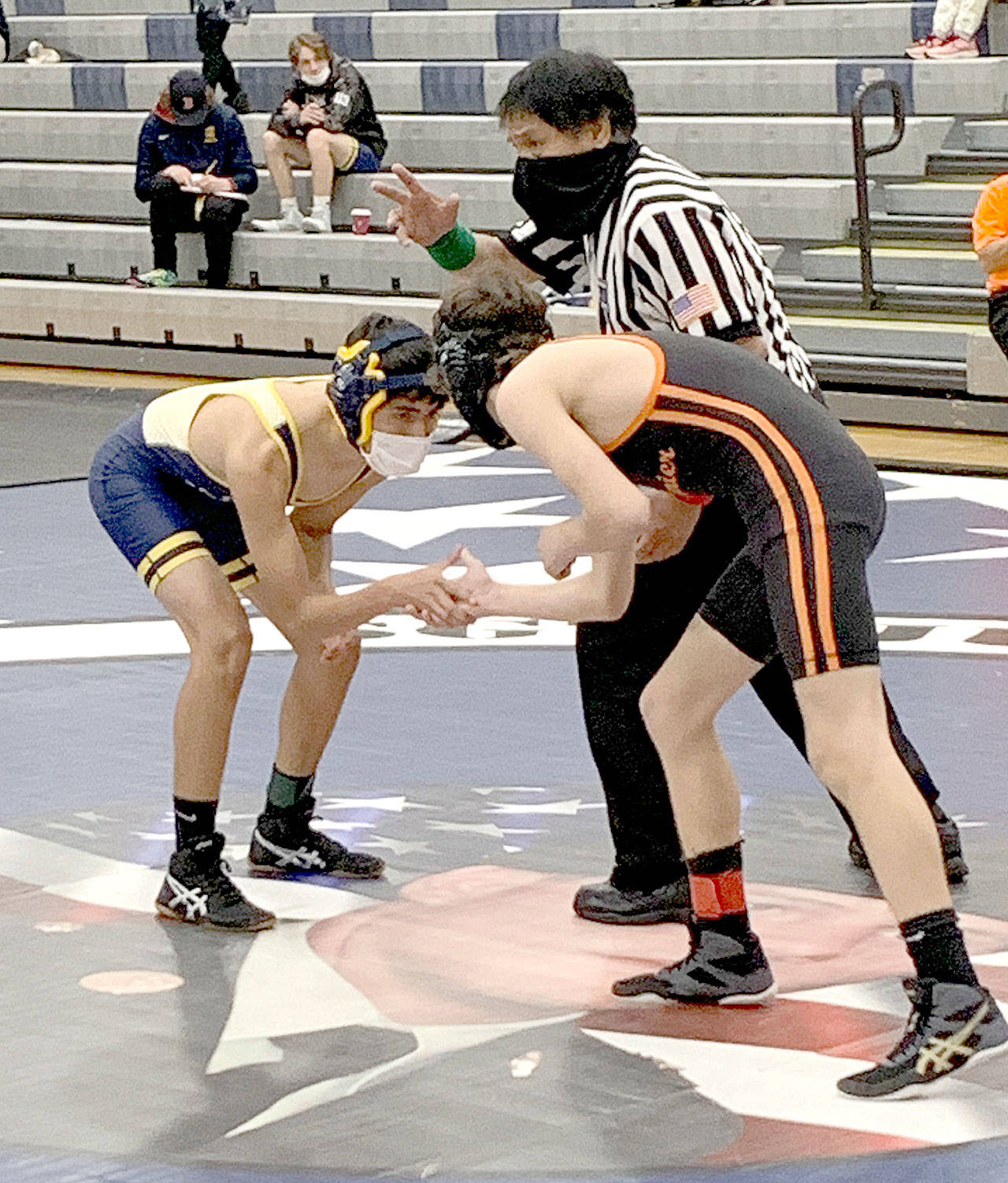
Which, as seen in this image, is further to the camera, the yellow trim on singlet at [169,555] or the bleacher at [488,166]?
the bleacher at [488,166]

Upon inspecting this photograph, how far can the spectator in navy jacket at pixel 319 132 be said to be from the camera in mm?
11031

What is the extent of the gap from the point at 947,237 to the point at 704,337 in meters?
6.99

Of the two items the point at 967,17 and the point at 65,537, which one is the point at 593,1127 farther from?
the point at 967,17

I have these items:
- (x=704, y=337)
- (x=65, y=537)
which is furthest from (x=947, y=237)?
(x=704, y=337)

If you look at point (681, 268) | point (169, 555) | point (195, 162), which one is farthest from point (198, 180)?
point (681, 268)

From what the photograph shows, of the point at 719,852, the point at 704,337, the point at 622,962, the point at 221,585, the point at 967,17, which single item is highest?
the point at 967,17

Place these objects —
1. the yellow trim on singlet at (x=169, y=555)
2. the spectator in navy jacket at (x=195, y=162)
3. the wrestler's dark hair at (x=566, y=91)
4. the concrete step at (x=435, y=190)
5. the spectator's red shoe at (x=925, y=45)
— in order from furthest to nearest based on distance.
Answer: the spectator in navy jacket at (x=195, y=162), the spectator's red shoe at (x=925, y=45), the concrete step at (x=435, y=190), the yellow trim on singlet at (x=169, y=555), the wrestler's dark hair at (x=566, y=91)

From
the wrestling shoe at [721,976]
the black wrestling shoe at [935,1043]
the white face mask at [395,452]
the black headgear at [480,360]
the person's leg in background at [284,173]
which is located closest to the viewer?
the black wrestling shoe at [935,1043]

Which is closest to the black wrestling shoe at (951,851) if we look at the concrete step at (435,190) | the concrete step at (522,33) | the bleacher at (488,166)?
the bleacher at (488,166)

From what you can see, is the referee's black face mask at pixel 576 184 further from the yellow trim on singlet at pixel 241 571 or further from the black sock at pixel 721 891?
the black sock at pixel 721 891

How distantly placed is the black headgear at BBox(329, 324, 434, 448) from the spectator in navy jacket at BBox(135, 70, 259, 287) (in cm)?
788

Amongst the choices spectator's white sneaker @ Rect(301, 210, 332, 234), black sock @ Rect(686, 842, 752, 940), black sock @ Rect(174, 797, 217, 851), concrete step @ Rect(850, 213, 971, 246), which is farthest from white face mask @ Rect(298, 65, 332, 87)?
black sock @ Rect(686, 842, 752, 940)

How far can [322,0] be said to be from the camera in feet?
43.9

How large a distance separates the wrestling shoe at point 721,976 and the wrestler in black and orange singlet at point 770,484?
44 cm
